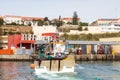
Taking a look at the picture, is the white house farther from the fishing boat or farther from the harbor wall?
the fishing boat

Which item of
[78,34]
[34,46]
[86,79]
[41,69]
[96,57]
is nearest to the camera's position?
[86,79]

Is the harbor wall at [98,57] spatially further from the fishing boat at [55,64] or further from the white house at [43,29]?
the white house at [43,29]

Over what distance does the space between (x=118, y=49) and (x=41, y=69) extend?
6339cm

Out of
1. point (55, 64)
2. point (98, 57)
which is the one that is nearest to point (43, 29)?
point (98, 57)

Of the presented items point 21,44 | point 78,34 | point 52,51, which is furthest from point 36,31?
point 52,51

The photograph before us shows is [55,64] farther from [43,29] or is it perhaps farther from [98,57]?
[43,29]

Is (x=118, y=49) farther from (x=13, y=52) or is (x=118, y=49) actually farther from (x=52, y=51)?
(x=52, y=51)

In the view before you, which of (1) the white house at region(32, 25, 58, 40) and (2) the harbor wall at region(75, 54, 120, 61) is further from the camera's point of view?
(1) the white house at region(32, 25, 58, 40)

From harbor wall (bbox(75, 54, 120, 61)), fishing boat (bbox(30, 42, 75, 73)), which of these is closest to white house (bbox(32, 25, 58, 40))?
harbor wall (bbox(75, 54, 120, 61))

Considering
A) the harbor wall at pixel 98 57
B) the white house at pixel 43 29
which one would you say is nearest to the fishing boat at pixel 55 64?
the harbor wall at pixel 98 57

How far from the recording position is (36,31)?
17088cm

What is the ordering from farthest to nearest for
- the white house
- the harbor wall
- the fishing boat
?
the white house
the harbor wall
the fishing boat

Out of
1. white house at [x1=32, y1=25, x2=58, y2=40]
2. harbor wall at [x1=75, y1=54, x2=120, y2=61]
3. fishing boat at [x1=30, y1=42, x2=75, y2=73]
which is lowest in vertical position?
harbor wall at [x1=75, y1=54, x2=120, y2=61]

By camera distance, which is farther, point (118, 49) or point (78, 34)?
point (78, 34)
